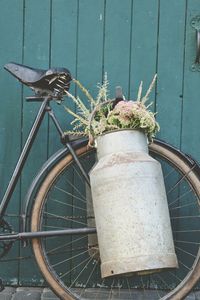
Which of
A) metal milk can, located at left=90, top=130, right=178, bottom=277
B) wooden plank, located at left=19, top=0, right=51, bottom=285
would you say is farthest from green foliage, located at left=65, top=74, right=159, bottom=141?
wooden plank, located at left=19, top=0, right=51, bottom=285

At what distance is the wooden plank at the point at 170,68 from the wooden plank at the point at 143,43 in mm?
38

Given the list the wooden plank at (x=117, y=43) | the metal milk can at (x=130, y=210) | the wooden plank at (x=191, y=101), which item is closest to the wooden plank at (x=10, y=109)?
the wooden plank at (x=117, y=43)

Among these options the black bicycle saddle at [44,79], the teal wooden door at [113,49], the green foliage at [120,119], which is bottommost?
the green foliage at [120,119]

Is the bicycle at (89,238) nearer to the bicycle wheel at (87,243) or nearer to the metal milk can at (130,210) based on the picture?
the bicycle wheel at (87,243)

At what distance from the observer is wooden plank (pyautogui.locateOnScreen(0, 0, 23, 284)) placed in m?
3.91

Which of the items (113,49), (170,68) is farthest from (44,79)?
(170,68)

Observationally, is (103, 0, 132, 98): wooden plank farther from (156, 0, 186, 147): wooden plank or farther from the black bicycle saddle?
the black bicycle saddle

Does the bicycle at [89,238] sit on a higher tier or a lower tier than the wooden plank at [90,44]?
lower

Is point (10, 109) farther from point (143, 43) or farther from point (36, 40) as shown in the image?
point (143, 43)

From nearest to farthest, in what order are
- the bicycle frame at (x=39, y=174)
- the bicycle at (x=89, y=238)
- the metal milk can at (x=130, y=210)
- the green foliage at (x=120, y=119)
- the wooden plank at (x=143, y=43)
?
the metal milk can at (x=130, y=210)
the green foliage at (x=120, y=119)
the bicycle frame at (x=39, y=174)
the bicycle at (x=89, y=238)
the wooden plank at (x=143, y=43)

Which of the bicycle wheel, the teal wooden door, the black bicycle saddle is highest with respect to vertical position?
the teal wooden door

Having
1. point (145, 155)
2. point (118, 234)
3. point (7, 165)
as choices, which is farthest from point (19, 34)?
point (118, 234)

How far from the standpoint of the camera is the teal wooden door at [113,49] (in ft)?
12.7

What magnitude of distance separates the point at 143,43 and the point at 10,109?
3.07 ft
